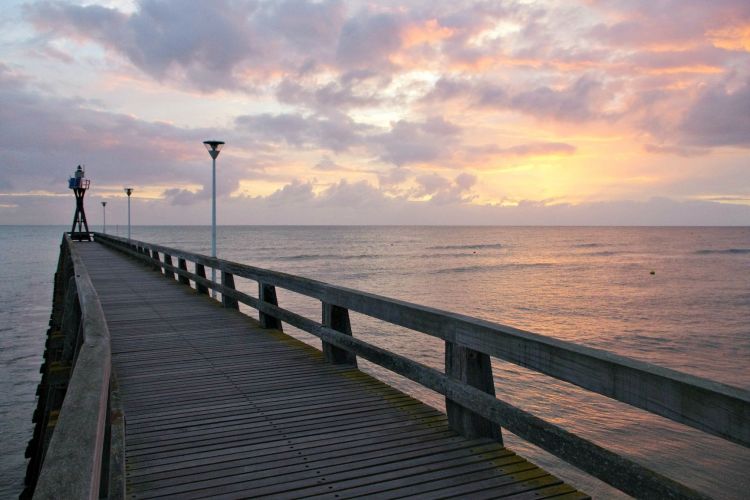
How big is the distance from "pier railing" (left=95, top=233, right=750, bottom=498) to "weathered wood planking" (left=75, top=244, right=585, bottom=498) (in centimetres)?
33

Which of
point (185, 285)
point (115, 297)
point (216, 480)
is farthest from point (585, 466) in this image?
point (185, 285)

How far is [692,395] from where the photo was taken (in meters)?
2.33

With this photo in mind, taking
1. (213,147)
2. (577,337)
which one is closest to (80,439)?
(213,147)

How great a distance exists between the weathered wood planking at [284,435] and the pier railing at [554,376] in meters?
0.33

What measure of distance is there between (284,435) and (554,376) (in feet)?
6.81

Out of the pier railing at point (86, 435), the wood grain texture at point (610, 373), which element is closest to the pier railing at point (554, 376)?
the wood grain texture at point (610, 373)

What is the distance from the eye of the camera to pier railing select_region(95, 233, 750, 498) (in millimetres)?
A: 2301

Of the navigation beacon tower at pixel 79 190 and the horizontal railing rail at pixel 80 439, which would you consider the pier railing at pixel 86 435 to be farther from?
the navigation beacon tower at pixel 79 190

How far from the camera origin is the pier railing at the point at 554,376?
2301 millimetres

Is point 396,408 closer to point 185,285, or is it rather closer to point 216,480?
point 216,480

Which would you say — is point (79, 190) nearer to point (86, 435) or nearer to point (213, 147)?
point (213, 147)

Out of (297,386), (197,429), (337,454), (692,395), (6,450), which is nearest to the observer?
(692,395)

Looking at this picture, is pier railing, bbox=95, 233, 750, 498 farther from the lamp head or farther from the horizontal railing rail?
the lamp head

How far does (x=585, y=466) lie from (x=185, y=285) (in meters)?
13.2
